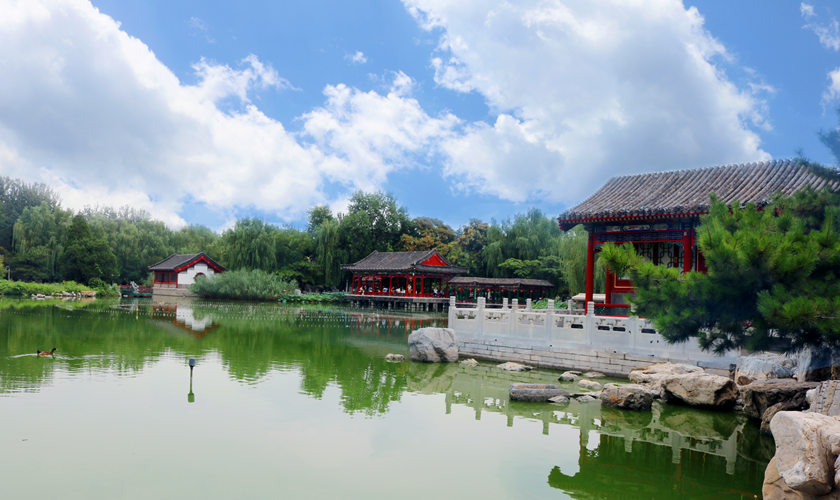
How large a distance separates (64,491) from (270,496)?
1723 mm

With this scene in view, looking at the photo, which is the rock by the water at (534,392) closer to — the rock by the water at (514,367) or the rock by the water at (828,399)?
the rock by the water at (514,367)

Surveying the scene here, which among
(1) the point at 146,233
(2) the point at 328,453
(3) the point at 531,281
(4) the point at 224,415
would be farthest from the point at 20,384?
(1) the point at 146,233

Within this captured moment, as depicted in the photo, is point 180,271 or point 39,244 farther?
point 180,271

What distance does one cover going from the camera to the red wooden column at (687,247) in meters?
13.6

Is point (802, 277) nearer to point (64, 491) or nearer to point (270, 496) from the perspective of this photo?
point (270, 496)

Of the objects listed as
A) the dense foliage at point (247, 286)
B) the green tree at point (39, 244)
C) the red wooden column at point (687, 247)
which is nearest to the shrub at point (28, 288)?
the green tree at point (39, 244)

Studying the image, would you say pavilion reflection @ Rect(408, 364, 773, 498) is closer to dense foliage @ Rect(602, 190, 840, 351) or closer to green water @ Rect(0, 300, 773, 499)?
green water @ Rect(0, 300, 773, 499)

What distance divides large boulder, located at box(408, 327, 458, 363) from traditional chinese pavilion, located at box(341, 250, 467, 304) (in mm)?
23976

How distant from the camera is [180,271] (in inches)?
1847

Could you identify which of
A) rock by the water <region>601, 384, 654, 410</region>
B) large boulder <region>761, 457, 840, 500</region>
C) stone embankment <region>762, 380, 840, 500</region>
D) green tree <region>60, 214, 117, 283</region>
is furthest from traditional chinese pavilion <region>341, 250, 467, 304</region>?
stone embankment <region>762, 380, 840, 500</region>

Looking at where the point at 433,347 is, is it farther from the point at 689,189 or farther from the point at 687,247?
the point at 689,189

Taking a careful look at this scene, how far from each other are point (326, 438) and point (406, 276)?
3211cm

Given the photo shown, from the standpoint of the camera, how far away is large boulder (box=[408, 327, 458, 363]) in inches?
528

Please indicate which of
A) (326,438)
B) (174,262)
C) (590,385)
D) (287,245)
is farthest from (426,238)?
(326,438)
